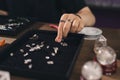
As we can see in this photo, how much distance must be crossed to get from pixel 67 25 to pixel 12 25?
0.99 ft

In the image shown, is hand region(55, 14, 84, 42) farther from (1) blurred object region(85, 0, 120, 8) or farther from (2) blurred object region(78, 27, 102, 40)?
(1) blurred object region(85, 0, 120, 8)

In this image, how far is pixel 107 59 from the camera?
692mm

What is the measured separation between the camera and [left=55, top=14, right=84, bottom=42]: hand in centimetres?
93

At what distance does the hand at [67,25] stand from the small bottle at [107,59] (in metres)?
0.26

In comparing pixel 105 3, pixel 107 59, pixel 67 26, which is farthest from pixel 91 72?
pixel 105 3

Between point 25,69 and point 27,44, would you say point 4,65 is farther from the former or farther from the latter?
point 27,44

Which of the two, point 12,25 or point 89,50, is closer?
point 89,50

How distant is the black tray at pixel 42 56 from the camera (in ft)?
2.25

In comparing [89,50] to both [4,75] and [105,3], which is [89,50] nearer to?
[4,75]

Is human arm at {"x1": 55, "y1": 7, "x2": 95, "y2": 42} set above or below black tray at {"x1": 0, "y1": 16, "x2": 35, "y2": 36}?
above

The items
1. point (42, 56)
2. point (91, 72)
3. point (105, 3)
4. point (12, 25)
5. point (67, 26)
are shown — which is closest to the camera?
point (91, 72)

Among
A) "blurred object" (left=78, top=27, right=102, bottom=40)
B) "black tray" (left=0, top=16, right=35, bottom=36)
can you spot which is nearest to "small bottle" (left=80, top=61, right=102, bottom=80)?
"blurred object" (left=78, top=27, right=102, bottom=40)

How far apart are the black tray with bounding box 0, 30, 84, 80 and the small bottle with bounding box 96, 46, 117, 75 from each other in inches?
3.8

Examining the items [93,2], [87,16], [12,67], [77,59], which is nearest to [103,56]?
[77,59]
